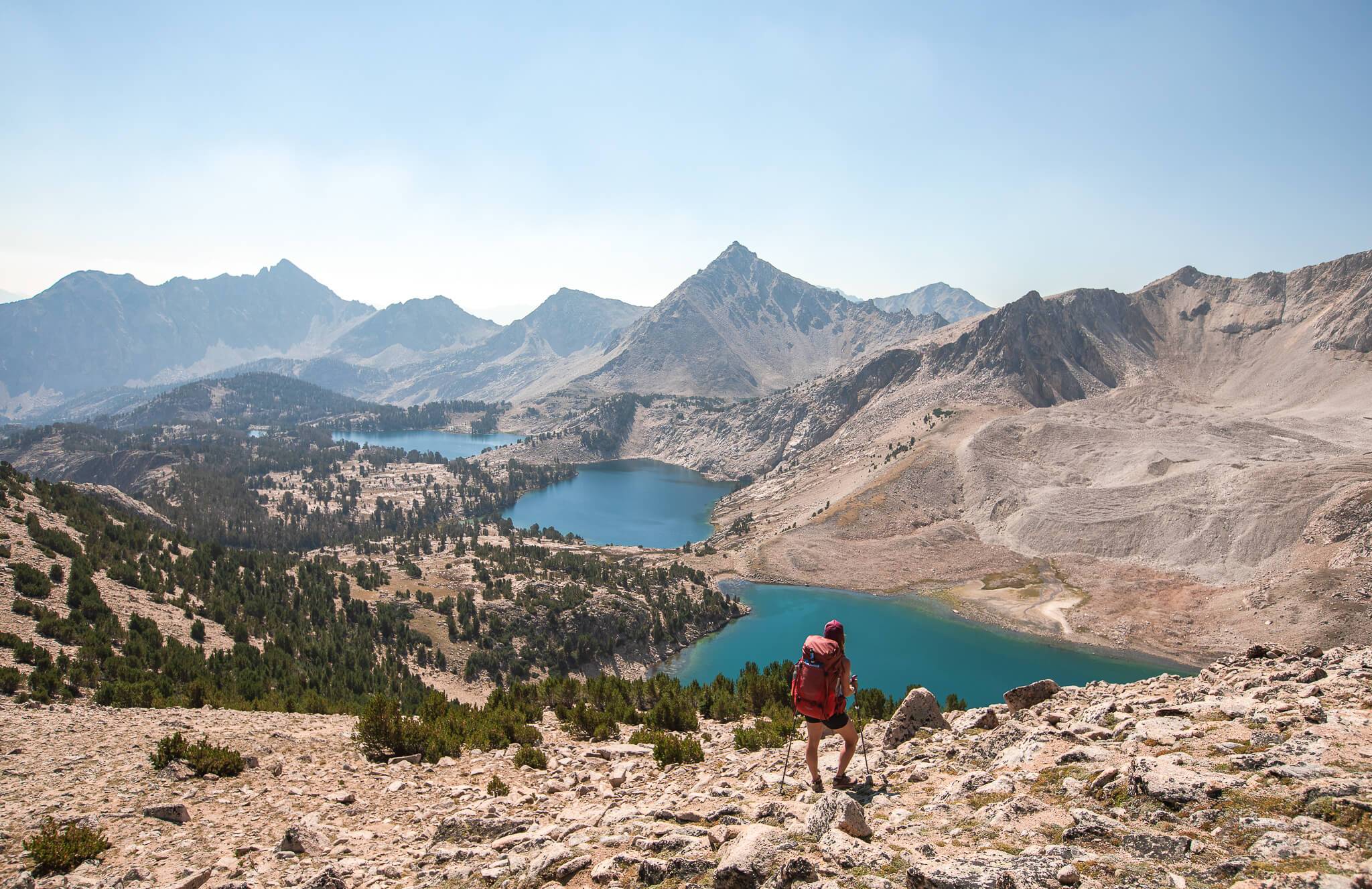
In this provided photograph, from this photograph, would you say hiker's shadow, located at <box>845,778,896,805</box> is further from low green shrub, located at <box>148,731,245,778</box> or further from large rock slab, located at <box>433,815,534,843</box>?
low green shrub, located at <box>148,731,245,778</box>

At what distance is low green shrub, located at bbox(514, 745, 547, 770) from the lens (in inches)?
666

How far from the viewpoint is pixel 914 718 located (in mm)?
17250

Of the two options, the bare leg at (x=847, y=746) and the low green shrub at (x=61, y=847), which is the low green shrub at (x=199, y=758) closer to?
the low green shrub at (x=61, y=847)

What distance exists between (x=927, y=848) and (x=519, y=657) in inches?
2689

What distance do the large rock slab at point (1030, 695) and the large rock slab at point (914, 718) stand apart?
99.2 inches

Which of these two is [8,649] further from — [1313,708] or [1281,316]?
[1281,316]

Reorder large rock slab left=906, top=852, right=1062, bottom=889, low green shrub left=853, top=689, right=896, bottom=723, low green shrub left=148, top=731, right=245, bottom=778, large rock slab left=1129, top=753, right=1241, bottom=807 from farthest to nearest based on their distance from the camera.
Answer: low green shrub left=853, top=689, right=896, bottom=723 < low green shrub left=148, top=731, right=245, bottom=778 < large rock slab left=1129, top=753, right=1241, bottom=807 < large rock slab left=906, top=852, right=1062, bottom=889

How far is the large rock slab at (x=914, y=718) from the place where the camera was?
54.6ft

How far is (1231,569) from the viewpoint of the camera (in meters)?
83.9

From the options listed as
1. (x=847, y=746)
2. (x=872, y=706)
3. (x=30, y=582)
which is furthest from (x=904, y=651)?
(x=30, y=582)

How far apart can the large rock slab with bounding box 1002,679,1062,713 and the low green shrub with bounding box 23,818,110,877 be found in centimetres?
2110

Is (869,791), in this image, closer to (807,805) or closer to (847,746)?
(847,746)

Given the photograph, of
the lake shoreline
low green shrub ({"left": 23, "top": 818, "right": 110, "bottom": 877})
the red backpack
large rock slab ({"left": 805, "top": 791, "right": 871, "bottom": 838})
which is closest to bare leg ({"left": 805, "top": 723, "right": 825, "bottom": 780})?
the red backpack

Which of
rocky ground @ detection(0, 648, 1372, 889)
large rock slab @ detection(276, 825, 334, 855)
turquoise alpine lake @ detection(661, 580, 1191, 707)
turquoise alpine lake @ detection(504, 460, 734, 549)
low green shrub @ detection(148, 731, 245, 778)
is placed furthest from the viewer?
turquoise alpine lake @ detection(504, 460, 734, 549)
